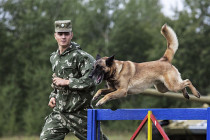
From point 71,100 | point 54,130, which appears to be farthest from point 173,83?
point 54,130

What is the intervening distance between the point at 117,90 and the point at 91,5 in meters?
31.1

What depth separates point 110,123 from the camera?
25.8 m

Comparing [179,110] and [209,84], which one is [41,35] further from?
[179,110]

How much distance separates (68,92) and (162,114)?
4.69ft

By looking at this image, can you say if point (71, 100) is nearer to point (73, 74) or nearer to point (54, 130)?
point (73, 74)

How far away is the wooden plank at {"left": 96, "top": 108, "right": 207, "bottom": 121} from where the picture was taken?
419cm

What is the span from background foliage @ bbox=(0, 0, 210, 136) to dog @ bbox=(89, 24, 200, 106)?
19.6 meters

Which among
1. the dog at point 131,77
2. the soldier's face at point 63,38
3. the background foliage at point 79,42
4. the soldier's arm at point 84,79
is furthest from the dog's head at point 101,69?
the background foliage at point 79,42

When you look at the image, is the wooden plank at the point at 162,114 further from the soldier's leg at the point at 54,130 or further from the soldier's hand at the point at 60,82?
the soldier's leg at the point at 54,130

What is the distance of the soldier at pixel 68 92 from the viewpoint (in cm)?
544

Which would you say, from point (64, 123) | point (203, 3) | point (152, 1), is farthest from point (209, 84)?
point (64, 123)

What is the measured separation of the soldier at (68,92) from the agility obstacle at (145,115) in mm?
577

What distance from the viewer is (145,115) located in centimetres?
446

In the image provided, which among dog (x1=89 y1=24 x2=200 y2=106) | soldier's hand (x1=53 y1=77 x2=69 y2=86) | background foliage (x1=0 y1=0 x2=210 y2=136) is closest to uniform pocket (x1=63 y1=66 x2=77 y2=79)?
soldier's hand (x1=53 y1=77 x2=69 y2=86)
